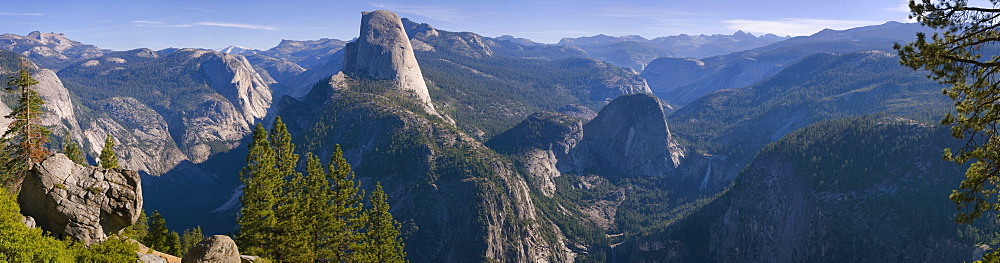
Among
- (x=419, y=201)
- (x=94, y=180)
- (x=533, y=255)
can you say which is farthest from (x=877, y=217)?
(x=94, y=180)

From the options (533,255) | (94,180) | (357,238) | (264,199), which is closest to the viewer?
(94,180)

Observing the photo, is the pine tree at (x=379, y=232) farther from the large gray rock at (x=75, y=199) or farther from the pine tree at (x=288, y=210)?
the large gray rock at (x=75, y=199)

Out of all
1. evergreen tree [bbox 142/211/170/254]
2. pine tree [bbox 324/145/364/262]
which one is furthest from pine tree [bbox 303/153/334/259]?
evergreen tree [bbox 142/211/170/254]

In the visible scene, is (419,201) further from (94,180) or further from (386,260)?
(94,180)

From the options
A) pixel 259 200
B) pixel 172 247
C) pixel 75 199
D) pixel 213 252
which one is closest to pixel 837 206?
pixel 259 200

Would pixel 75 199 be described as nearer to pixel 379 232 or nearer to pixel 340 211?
pixel 340 211

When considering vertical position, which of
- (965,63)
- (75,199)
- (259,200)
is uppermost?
(965,63)

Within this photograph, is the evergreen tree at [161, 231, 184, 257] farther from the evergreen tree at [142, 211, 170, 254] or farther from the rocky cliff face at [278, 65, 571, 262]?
the rocky cliff face at [278, 65, 571, 262]
